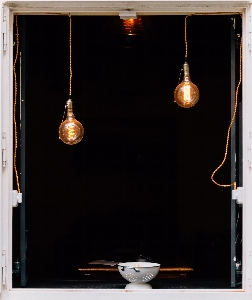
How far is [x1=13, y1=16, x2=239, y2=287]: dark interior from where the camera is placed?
31.6 feet

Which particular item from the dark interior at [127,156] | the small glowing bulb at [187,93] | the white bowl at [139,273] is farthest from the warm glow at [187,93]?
the dark interior at [127,156]

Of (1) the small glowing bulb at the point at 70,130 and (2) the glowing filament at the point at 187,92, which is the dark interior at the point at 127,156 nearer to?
(1) the small glowing bulb at the point at 70,130

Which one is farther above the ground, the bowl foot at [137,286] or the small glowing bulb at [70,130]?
the small glowing bulb at [70,130]

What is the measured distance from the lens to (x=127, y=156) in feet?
33.0

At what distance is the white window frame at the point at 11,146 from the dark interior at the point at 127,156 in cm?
588

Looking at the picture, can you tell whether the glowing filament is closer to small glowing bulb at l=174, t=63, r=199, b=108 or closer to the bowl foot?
small glowing bulb at l=174, t=63, r=199, b=108

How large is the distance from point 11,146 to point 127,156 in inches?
258

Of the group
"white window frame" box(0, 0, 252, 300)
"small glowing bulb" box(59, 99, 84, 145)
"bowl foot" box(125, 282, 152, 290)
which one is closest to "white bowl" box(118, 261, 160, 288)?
"bowl foot" box(125, 282, 152, 290)

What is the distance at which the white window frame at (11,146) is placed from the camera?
3484mm

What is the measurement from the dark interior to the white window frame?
5876 millimetres

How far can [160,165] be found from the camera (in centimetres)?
1002

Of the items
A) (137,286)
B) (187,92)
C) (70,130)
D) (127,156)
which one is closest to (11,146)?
(70,130)

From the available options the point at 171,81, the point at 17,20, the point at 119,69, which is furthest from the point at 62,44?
the point at 17,20

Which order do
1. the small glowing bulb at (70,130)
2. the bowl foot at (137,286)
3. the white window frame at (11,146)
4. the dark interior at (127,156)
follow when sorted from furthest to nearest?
the dark interior at (127,156), the small glowing bulb at (70,130), the bowl foot at (137,286), the white window frame at (11,146)
